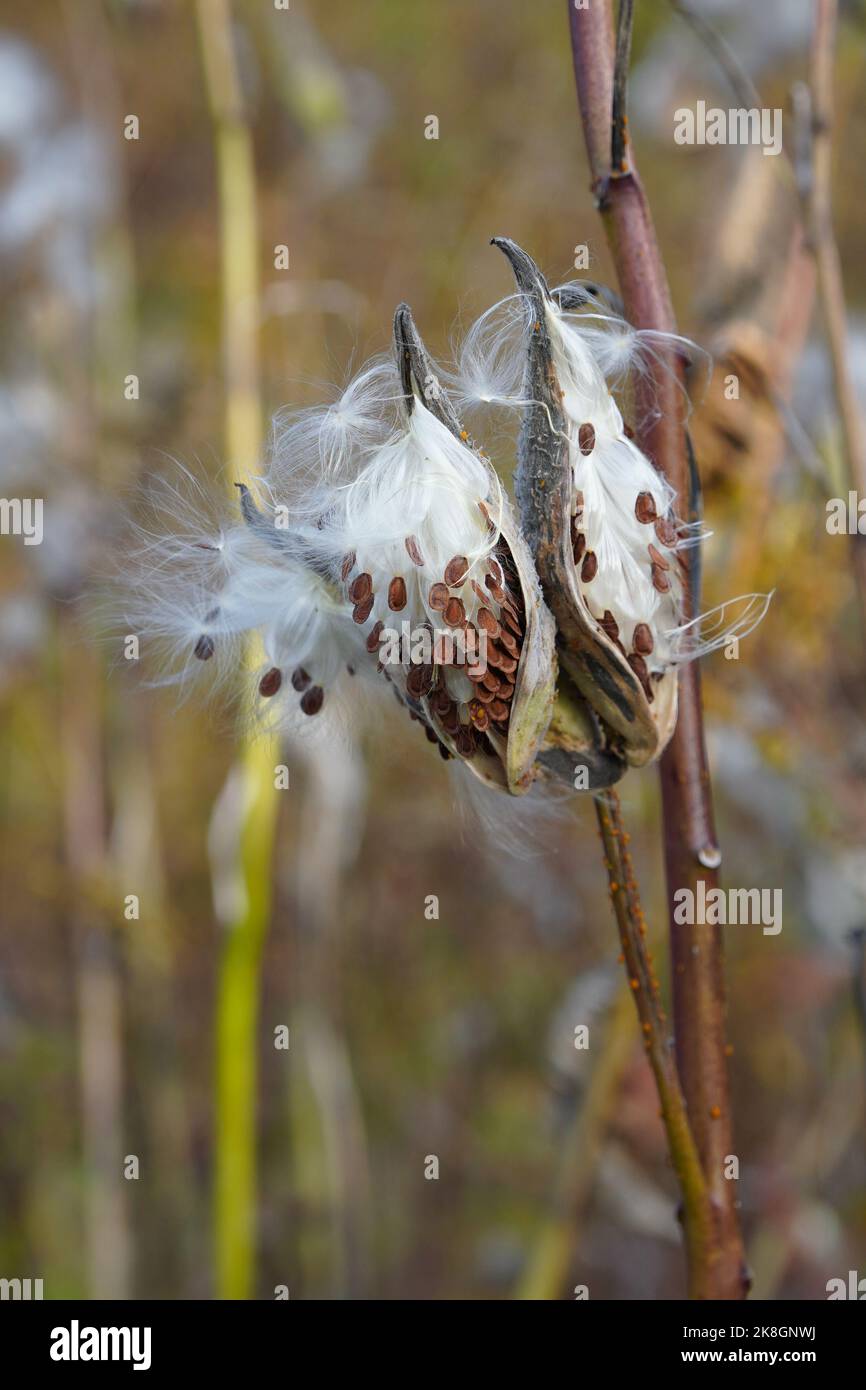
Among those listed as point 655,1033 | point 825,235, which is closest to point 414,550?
point 655,1033

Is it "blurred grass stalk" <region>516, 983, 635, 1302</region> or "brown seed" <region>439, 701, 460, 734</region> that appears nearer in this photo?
"brown seed" <region>439, 701, 460, 734</region>

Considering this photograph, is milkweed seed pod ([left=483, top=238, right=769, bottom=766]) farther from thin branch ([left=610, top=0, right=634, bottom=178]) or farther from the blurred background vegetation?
the blurred background vegetation

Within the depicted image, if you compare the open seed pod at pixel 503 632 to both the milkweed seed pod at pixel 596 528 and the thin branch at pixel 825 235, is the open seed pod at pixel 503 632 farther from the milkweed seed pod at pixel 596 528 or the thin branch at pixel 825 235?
the thin branch at pixel 825 235

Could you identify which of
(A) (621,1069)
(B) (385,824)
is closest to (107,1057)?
(B) (385,824)

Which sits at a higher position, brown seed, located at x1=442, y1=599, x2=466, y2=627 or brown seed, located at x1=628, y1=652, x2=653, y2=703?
brown seed, located at x1=442, y1=599, x2=466, y2=627

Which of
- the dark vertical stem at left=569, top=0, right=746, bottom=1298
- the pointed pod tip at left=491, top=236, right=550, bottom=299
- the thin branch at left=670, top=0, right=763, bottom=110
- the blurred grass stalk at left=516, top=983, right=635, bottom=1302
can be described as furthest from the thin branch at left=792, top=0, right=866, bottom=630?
the blurred grass stalk at left=516, top=983, right=635, bottom=1302

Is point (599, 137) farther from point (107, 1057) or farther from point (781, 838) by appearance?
point (107, 1057)

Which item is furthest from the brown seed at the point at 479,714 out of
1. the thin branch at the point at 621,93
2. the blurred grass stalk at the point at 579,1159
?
the blurred grass stalk at the point at 579,1159
